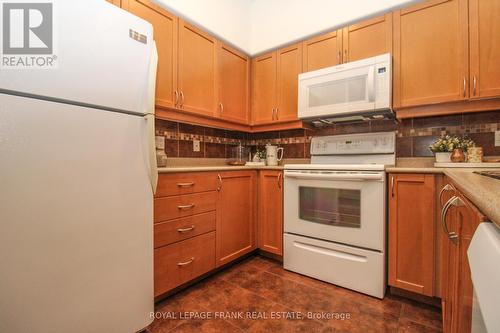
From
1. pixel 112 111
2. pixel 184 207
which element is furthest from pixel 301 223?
pixel 112 111

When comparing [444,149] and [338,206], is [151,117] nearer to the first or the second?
[338,206]

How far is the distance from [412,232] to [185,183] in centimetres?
154

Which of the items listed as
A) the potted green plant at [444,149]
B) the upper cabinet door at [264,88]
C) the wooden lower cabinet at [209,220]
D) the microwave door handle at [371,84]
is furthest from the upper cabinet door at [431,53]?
the wooden lower cabinet at [209,220]

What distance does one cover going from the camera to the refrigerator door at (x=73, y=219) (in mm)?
893

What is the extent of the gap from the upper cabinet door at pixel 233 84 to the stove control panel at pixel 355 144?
840mm

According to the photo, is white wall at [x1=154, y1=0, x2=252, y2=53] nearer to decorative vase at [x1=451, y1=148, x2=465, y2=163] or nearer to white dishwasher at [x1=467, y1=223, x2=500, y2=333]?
decorative vase at [x1=451, y1=148, x2=465, y2=163]

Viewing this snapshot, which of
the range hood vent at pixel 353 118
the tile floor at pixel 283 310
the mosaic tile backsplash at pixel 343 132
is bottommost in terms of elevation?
the tile floor at pixel 283 310

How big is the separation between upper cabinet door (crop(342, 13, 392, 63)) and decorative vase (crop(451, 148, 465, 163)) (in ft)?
2.94

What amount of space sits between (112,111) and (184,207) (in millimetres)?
787

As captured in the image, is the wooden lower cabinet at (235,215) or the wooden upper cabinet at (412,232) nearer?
the wooden upper cabinet at (412,232)

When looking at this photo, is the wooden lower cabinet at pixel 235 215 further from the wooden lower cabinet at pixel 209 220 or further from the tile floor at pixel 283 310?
the tile floor at pixel 283 310

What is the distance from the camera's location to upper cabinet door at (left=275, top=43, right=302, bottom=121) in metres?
2.39

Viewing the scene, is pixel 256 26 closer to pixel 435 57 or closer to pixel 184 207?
pixel 435 57

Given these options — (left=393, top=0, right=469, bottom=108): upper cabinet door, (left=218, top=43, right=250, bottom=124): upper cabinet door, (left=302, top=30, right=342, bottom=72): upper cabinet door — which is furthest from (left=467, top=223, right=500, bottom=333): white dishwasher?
(left=218, top=43, right=250, bottom=124): upper cabinet door
